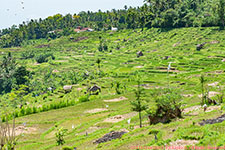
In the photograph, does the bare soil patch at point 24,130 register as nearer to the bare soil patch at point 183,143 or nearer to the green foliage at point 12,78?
the bare soil patch at point 183,143

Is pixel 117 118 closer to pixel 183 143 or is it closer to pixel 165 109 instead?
pixel 165 109

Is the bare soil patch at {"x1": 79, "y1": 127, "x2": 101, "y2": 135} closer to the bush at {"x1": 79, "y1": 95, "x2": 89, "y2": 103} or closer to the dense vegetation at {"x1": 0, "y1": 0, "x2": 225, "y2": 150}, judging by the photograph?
the dense vegetation at {"x1": 0, "y1": 0, "x2": 225, "y2": 150}

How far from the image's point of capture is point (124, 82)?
83375 millimetres

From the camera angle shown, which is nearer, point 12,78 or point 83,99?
point 83,99

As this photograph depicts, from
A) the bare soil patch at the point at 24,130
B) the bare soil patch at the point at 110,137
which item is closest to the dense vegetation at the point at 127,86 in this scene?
the bare soil patch at the point at 24,130

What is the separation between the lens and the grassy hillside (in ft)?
93.5

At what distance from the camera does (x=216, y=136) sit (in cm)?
1908

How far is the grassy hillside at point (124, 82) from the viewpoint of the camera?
2848 centimetres

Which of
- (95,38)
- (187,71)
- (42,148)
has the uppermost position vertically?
(95,38)

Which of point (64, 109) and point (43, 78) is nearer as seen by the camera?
point (64, 109)

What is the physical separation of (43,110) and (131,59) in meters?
65.0

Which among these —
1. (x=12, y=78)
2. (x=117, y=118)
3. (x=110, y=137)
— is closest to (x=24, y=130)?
(x=117, y=118)

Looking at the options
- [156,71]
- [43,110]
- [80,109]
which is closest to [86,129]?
[80,109]

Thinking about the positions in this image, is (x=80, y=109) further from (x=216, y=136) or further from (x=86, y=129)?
(x=216, y=136)
